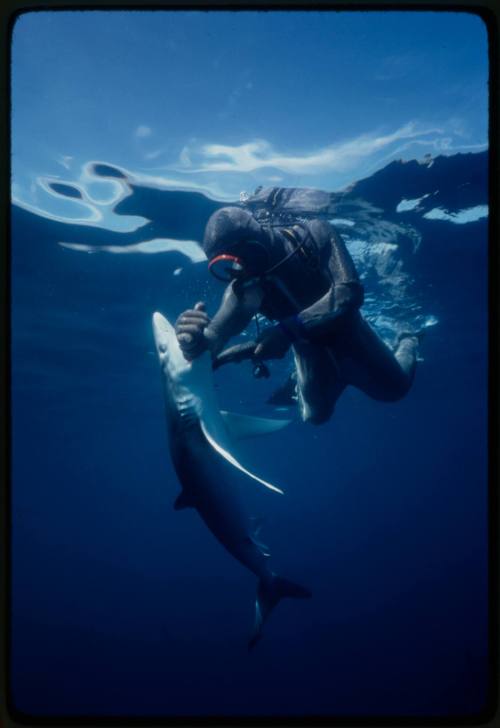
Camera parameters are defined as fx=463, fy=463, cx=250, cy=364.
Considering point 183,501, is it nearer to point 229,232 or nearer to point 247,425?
point 247,425

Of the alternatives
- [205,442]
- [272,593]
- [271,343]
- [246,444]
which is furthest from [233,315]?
[246,444]

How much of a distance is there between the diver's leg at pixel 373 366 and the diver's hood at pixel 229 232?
2446mm

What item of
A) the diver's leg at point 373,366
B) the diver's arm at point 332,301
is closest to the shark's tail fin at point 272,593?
the diver's leg at point 373,366

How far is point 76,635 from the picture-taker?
113 feet

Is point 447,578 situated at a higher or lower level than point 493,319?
lower

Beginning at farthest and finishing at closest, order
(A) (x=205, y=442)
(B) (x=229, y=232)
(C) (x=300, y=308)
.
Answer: (C) (x=300, y=308) → (A) (x=205, y=442) → (B) (x=229, y=232)

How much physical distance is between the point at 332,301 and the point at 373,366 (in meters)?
2.25

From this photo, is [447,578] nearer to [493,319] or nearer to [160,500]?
[493,319]

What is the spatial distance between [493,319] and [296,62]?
5.12m

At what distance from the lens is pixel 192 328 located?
4.12 meters

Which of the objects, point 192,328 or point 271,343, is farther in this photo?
point 271,343

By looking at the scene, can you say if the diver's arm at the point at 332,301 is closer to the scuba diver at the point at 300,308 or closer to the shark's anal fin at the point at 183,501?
the scuba diver at the point at 300,308

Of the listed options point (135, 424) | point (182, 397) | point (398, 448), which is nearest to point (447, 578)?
point (398, 448)

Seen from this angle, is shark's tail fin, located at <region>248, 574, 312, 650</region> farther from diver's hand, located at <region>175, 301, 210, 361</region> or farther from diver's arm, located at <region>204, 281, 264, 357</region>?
diver's hand, located at <region>175, 301, 210, 361</region>
